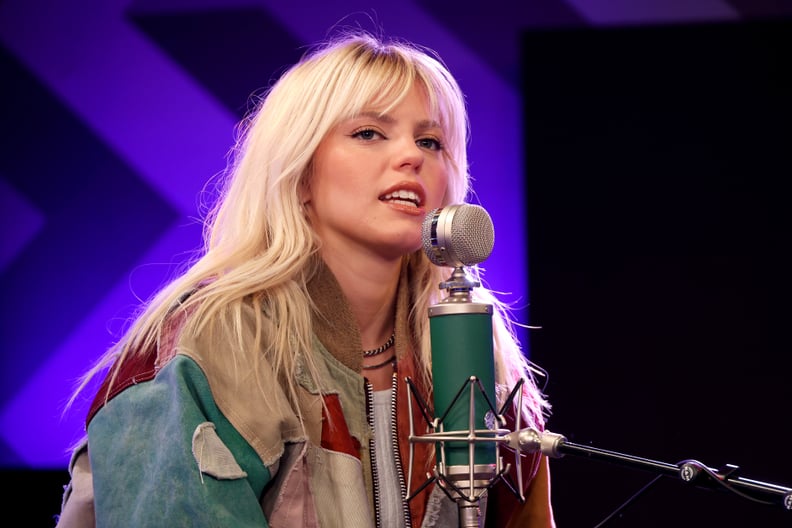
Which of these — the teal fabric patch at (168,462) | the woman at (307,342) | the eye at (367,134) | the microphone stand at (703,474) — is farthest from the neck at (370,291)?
the microphone stand at (703,474)

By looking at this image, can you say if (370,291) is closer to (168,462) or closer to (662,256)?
(168,462)

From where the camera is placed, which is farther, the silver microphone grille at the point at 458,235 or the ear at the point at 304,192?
the ear at the point at 304,192

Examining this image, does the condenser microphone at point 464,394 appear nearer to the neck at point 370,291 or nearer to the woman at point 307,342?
the woman at point 307,342

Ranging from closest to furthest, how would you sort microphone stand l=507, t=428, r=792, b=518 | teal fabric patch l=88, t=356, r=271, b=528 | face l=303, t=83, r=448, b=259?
microphone stand l=507, t=428, r=792, b=518
teal fabric patch l=88, t=356, r=271, b=528
face l=303, t=83, r=448, b=259

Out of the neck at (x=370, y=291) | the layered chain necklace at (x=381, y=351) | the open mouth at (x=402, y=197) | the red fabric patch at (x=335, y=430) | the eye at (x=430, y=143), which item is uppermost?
the eye at (x=430, y=143)

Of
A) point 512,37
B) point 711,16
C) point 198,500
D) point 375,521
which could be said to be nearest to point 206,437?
point 198,500

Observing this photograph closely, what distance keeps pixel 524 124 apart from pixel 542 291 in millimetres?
487

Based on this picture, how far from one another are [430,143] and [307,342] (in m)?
0.44

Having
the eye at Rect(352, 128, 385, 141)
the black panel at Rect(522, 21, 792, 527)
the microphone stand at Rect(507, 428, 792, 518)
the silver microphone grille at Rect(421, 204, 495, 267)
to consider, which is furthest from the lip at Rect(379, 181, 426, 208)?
the black panel at Rect(522, 21, 792, 527)

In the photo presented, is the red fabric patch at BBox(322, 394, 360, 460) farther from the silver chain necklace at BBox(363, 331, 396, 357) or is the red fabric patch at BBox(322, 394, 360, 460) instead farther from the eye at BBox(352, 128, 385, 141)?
the eye at BBox(352, 128, 385, 141)

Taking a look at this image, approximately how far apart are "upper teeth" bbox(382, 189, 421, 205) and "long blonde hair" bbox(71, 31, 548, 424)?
0.16m

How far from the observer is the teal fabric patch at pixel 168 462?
4.28 ft

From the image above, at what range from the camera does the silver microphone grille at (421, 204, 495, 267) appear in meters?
1.23

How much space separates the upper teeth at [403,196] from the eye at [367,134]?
0.38 feet
